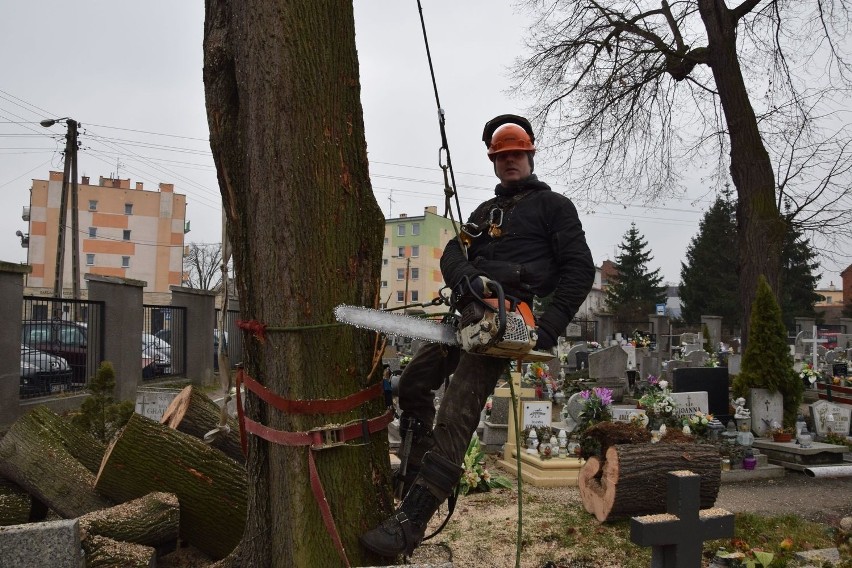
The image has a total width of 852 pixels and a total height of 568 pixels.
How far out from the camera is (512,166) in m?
3.12

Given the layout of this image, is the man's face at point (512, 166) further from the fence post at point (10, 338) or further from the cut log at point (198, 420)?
the fence post at point (10, 338)

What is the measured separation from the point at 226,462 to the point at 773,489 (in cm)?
608

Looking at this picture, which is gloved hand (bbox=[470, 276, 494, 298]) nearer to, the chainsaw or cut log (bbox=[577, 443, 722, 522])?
the chainsaw

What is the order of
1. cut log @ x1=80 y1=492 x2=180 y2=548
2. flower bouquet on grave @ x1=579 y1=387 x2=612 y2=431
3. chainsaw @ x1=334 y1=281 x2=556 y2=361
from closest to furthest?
chainsaw @ x1=334 y1=281 x2=556 y2=361, cut log @ x1=80 y1=492 x2=180 y2=548, flower bouquet on grave @ x1=579 y1=387 x2=612 y2=431

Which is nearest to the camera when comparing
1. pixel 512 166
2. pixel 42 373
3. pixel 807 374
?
pixel 512 166

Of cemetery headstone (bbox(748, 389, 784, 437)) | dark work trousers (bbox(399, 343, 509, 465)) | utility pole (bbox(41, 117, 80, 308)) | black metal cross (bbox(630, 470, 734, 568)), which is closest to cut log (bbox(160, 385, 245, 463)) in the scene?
dark work trousers (bbox(399, 343, 509, 465))

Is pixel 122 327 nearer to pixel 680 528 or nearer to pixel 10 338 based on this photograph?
pixel 10 338

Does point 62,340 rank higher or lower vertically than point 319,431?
lower

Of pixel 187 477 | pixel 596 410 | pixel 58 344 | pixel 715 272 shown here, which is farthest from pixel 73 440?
pixel 715 272

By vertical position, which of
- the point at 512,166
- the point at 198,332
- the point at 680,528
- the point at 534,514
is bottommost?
the point at 534,514

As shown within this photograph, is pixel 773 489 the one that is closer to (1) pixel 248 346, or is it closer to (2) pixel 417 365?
(2) pixel 417 365

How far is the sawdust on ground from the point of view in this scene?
14.1ft

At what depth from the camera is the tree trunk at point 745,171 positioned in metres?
12.1

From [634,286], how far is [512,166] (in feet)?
161
